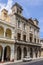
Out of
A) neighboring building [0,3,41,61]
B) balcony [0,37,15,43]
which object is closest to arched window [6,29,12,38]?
neighboring building [0,3,41,61]

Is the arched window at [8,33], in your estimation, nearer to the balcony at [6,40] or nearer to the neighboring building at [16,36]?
the neighboring building at [16,36]

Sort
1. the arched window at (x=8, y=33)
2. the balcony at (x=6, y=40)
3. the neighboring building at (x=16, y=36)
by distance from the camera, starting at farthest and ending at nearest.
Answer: the arched window at (x=8, y=33) → the neighboring building at (x=16, y=36) → the balcony at (x=6, y=40)

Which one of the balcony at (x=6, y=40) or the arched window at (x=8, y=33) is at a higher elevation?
the arched window at (x=8, y=33)

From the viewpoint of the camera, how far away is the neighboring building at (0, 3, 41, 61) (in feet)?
97.8

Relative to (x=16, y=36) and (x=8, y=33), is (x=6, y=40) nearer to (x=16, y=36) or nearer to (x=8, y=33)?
(x=8, y=33)

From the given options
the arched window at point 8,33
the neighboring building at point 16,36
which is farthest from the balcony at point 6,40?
the arched window at point 8,33

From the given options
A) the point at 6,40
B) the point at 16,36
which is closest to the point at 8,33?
the point at 16,36

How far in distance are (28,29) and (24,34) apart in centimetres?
290

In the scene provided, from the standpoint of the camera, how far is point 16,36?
3325cm

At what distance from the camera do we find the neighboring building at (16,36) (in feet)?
97.8

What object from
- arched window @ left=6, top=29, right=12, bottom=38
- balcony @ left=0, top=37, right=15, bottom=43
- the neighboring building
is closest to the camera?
balcony @ left=0, top=37, right=15, bottom=43

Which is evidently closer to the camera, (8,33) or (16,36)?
(8,33)

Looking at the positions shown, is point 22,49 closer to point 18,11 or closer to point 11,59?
point 11,59

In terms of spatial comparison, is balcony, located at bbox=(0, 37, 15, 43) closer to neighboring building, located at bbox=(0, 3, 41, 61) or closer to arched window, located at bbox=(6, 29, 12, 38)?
neighboring building, located at bbox=(0, 3, 41, 61)
